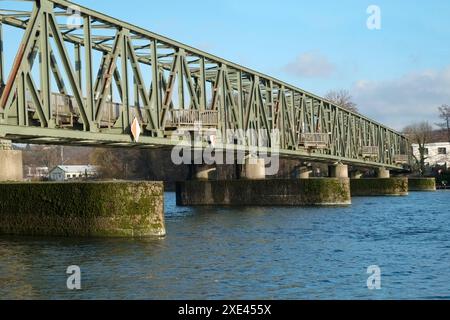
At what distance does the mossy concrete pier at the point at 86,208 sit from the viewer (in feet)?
A: 125

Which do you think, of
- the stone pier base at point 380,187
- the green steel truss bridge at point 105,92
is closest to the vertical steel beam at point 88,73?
the green steel truss bridge at point 105,92

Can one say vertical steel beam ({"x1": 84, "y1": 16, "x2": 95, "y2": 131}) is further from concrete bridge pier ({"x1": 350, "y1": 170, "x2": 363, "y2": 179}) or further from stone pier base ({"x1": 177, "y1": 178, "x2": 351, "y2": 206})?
concrete bridge pier ({"x1": 350, "y1": 170, "x2": 363, "y2": 179})

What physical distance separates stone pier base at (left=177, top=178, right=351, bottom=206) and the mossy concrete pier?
37.3 meters

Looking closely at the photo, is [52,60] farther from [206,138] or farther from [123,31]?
[206,138]

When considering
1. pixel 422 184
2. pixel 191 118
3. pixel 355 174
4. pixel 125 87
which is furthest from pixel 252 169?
pixel 355 174

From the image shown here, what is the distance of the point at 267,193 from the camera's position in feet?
255

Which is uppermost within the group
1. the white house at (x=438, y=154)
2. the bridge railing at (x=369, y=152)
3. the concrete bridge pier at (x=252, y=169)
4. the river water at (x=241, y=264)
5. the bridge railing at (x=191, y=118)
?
the white house at (x=438, y=154)

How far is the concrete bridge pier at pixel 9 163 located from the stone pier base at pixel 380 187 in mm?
74351

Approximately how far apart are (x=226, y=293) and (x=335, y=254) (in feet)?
37.6

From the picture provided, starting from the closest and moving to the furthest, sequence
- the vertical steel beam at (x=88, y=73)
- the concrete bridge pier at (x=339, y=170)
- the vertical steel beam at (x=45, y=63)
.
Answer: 1. the vertical steel beam at (x=45, y=63)
2. the vertical steel beam at (x=88, y=73)
3. the concrete bridge pier at (x=339, y=170)

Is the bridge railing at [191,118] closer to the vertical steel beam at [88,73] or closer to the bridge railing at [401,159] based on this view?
the vertical steel beam at [88,73]

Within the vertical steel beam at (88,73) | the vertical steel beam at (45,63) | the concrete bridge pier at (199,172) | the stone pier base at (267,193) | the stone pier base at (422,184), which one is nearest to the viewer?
the vertical steel beam at (45,63)
